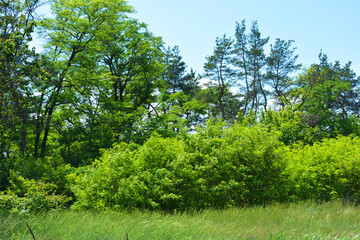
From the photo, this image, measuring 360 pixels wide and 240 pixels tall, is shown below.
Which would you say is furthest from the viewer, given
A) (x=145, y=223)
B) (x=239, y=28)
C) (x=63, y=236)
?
(x=239, y=28)

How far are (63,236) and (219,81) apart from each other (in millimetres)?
29212

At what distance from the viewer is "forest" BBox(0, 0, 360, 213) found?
28.2ft

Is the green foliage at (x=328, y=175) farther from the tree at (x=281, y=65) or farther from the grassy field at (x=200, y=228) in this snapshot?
the tree at (x=281, y=65)

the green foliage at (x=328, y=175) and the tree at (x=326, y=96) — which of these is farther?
the tree at (x=326, y=96)

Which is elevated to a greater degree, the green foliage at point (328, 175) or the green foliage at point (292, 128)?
the green foliage at point (292, 128)

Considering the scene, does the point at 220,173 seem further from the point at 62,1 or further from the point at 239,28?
the point at 239,28

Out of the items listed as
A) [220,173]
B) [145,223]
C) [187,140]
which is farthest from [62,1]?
[145,223]

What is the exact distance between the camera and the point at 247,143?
9.20 metres

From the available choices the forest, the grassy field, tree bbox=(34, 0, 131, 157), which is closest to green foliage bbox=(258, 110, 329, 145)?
the forest

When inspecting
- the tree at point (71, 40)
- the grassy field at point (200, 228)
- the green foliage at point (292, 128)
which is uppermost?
the tree at point (71, 40)

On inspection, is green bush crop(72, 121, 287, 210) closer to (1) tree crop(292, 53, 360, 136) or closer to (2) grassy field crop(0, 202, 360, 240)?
(2) grassy field crop(0, 202, 360, 240)

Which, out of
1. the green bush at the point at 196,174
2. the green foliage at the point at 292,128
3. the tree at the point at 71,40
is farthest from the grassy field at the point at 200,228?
the green foliage at the point at 292,128

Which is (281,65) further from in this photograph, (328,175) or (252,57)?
(328,175)

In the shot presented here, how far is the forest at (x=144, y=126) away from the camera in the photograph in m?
8.60
